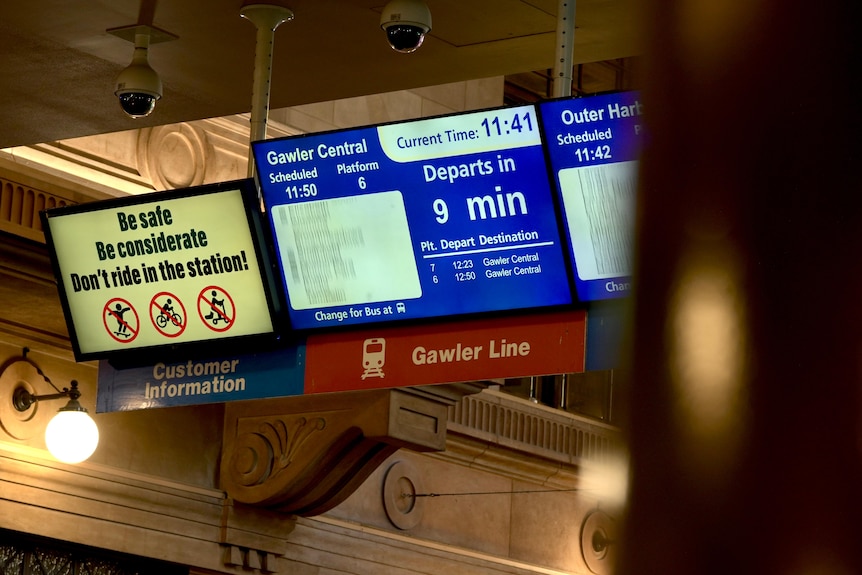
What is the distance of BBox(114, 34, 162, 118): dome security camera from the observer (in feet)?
22.6

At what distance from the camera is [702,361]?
842 millimetres

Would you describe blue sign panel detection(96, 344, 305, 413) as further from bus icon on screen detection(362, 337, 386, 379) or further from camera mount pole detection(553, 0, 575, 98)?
camera mount pole detection(553, 0, 575, 98)

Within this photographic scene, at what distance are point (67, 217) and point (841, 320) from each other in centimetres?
628

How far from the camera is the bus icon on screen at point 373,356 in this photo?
6156 millimetres

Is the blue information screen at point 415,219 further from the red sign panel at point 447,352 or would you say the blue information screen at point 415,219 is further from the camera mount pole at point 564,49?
the camera mount pole at point 564,49

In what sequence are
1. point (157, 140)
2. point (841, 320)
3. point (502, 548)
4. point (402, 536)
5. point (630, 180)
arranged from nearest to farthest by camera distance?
point (841, 320)
point (630, 180)
point (157, 140)
point (402, 536)
point (502, 548)

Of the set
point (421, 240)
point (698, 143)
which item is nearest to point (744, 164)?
point (698, 143)

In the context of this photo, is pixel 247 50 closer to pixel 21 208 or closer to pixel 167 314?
pixel 167 314

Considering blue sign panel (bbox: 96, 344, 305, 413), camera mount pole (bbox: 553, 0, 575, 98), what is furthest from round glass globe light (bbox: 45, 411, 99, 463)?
camera mount pole (bbox: 553, 0, 575, 98)

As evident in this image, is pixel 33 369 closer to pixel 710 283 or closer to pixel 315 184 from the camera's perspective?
pixel 315 184

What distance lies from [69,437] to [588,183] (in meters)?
4.72

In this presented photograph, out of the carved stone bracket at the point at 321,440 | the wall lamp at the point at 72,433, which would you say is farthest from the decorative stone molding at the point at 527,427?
the wall lamp at the point at 72,433

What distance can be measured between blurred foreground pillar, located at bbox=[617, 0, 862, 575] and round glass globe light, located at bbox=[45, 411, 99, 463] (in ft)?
29.1

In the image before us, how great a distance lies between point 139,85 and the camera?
6.88m
